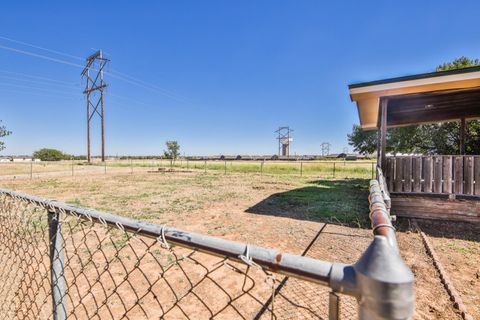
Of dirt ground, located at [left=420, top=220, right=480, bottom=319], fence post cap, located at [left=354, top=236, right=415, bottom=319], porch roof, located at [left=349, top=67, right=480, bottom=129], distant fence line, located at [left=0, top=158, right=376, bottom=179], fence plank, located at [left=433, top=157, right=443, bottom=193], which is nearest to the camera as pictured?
fence post cap, located at [left=354, top=236, right=415, bottom=319]

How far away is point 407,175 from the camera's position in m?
6.98

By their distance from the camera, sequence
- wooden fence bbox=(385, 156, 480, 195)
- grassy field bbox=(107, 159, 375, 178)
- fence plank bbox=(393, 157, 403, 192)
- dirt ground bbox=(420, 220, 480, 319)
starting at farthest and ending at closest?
grassy field bbox=(107, 159, 375, 178)
fence plank bbox=(393, 157, 403, 192)
wooden fence bbox=(385, 156, 480, 195)
dirt ground bbox=(420, 220, 480, 319)

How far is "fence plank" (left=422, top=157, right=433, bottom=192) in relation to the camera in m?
6.75

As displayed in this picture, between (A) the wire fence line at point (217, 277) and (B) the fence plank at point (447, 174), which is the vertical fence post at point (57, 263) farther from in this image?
(B) the fence plank at point (447, 174)

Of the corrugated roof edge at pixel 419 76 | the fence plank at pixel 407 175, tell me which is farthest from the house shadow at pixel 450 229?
the corrugated roof edge at pixel 419 76

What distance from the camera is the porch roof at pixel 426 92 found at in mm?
6098

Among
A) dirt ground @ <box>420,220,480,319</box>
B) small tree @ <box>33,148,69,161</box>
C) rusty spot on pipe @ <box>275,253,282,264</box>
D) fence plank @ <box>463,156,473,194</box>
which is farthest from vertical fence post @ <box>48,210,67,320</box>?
small tree @ <box>33,148,69,161</box>

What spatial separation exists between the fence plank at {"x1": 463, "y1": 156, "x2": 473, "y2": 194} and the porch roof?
5.59ft

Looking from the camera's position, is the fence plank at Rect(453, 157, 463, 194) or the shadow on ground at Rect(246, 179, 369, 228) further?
the shadow on ground at Rect(246, 179, 369, 228)

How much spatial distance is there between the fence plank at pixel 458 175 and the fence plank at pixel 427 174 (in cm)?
49

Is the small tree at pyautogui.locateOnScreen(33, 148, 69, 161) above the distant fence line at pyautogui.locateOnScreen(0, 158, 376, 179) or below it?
above

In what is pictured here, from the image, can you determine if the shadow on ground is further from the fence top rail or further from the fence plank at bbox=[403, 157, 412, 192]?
the fence top rail

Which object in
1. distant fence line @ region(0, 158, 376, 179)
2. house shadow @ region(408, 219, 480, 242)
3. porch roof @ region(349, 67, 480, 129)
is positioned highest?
porch roof @ region(349, 67, 480, 129)

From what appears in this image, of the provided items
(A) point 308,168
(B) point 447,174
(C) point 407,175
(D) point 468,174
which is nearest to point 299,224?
(C) point 407,175
